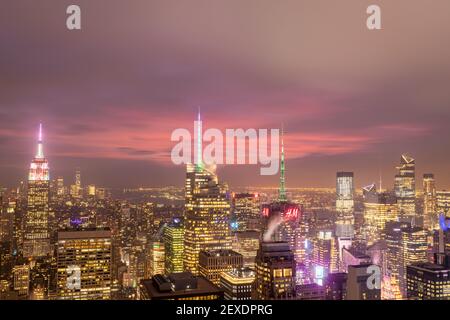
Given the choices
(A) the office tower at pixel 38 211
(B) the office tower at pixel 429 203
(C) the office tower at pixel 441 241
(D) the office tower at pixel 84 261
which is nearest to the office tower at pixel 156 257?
(D) the office tower at pixel 84 261

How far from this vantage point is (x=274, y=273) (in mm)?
8109

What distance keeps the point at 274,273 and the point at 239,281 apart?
77 centimetres

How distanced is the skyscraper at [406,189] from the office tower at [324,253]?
187 cm

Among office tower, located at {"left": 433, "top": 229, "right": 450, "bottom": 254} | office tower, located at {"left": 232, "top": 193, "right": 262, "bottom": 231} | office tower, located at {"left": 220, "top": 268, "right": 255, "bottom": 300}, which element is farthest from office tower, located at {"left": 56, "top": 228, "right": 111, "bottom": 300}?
office tower, located at {"left": 433, "top": 229, "right": 450, "bottom": 254}

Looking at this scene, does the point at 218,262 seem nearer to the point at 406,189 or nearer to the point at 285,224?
the point at 285,224

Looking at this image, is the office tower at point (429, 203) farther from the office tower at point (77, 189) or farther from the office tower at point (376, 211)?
the office tower at point (77, 189)

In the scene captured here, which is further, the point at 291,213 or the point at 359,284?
the point at 291,213

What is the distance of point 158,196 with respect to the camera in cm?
548

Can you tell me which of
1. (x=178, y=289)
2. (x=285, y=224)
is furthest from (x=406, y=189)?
(x=178, y=289)

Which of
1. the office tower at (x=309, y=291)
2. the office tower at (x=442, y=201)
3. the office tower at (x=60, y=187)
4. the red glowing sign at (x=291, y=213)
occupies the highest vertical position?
the office tower at (x=60, y=187)

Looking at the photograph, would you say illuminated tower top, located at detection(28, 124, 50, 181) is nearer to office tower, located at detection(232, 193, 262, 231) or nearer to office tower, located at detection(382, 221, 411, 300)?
office tower, located at detection(232, 193, 262, 231)

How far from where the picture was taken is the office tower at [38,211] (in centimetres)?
529

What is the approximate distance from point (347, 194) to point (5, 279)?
6398 millimetres
